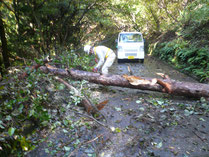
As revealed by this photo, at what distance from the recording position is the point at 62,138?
9.95ft

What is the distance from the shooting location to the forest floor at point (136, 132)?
269 centimetres

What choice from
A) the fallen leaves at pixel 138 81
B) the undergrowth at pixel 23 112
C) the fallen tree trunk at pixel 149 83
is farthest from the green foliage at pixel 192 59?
the undergrowth at pixel 23 112

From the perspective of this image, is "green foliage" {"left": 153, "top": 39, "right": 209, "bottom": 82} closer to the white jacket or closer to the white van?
the white van

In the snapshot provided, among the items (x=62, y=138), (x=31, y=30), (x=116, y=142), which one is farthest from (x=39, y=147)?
(x=31, y=30)

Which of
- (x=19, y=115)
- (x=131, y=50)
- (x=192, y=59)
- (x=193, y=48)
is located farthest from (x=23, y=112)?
(x=193, y=48)

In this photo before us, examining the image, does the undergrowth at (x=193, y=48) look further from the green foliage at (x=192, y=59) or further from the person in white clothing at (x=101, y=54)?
the person in white clothing at (x=101, y=54)

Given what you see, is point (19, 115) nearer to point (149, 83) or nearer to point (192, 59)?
point (149, 83)

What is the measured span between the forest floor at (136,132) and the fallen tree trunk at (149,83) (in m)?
0.29

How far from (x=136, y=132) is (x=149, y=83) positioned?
2.06 meters

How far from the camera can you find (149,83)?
4914mm

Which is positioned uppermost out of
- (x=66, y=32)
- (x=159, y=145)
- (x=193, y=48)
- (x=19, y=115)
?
(x=66, y=32)

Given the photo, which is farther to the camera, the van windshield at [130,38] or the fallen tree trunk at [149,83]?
the van windshield at [130,38]

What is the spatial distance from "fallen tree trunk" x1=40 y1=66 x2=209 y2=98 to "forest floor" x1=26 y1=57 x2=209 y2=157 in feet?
0.97

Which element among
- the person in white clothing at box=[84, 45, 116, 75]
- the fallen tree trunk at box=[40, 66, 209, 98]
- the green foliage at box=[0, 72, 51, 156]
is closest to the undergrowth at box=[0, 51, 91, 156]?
the green foliage at box=[0, 72, 51, 156]
